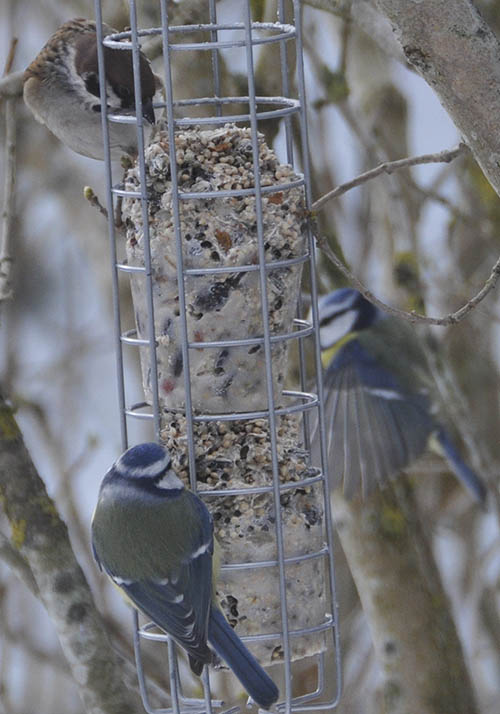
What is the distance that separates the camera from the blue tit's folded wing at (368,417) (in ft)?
11.0

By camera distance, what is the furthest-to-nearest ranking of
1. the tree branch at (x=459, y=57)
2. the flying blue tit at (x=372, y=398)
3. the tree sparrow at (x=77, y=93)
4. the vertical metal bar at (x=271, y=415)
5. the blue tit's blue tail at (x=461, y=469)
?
1. the blue tit's blue tail at (x=461, y=469)
2. the flying blue tit at (x=372, y=398)
3. the tree sparrow at (x=77, y=93)
4. the vertical metal bar at (x=271, y=415)
5. the tree branch at (x=459, y=57)

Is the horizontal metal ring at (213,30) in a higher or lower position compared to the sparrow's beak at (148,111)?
higher

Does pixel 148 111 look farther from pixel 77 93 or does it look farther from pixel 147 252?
pixel 77 93

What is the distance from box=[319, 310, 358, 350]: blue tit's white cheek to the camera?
3.48m

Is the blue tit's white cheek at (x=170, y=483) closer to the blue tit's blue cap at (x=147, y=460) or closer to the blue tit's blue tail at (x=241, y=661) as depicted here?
the blue tit's blue cap at (x=147, y=460)

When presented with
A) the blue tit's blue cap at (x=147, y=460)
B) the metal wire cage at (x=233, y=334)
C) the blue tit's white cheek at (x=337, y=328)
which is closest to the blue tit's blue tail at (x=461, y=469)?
the blue tit's white cheek at (x=337, y=328)

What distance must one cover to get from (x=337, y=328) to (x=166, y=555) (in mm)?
1528

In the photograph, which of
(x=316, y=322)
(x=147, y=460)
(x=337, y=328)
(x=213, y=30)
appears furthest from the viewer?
(x=337, y=328)

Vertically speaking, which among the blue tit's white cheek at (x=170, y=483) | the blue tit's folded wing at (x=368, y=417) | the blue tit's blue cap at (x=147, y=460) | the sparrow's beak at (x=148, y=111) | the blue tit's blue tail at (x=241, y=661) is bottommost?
A: the blue tit's folded wing at (x=368, y=417)

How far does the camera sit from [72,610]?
2.10 m

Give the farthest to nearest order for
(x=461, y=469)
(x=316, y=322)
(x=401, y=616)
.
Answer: (x=461, y=469) → (x=401, y=616) → (x=316, y=322)

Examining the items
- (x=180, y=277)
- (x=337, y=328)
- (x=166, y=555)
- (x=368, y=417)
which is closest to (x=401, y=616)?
(x=368, y=417)

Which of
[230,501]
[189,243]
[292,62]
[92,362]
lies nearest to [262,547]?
[230,501]

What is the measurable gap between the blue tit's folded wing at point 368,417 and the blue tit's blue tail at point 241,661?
1.22m
